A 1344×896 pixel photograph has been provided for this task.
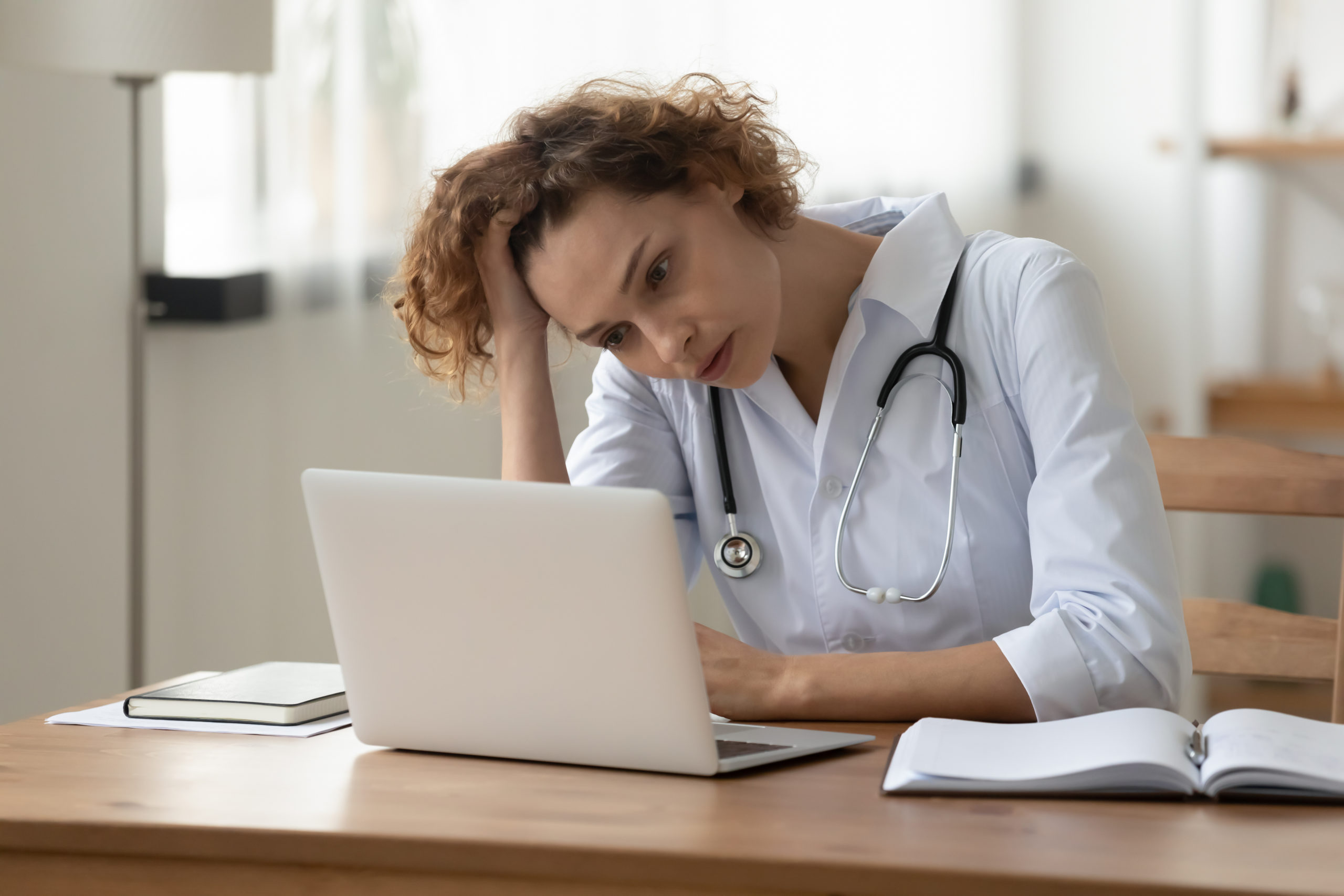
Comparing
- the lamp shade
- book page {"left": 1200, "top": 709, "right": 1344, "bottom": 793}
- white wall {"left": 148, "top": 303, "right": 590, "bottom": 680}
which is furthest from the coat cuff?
white wall {"left": 148, "top": 303, "right": 590, "bottom": 680}

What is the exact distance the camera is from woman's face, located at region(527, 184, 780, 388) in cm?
122

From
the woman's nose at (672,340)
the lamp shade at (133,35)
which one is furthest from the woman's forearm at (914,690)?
the lamp shade at (133,35)

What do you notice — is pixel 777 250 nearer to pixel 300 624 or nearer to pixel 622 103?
pixel 622 103

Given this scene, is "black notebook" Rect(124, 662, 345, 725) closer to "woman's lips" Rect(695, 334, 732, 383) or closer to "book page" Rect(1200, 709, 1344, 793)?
"woman's lips" Rect(695, 334, 732, 383)

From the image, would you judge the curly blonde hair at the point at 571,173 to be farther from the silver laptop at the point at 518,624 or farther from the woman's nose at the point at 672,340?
the silver laptop at the point at 518,624

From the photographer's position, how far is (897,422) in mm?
1310

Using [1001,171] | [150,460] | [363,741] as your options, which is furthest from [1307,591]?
[363,741]

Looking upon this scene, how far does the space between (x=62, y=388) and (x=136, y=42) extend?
587mm

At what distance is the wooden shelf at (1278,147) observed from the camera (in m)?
2.86

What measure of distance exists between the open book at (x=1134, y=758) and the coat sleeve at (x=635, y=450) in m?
0.56

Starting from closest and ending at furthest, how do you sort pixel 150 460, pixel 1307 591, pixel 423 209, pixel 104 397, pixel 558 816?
pixel 558 816 → pixel 423 209 → pixel 104 397 → pixel 150 460 → pixel 1307 591

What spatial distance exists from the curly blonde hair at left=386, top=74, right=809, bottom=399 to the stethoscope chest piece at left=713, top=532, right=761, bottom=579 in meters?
0.29

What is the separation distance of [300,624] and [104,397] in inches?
23.0

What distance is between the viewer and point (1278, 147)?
288cm
